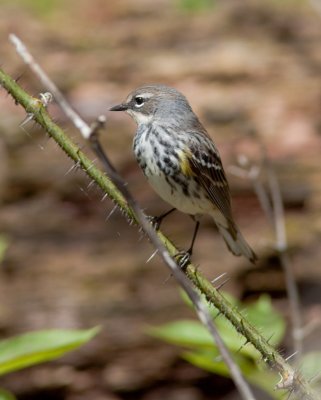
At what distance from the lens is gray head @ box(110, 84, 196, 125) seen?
13.8 feet

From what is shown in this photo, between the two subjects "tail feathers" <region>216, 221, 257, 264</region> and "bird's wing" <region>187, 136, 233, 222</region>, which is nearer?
"bird's wing" <region>187, 136, 233, 222</region>

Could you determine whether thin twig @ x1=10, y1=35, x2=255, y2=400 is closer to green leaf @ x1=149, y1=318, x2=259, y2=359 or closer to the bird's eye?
green leaf @ x1=149, y1=318, x2=259, y2=359

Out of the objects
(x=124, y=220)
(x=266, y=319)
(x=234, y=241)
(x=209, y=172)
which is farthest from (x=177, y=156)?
(x=124, y=220)

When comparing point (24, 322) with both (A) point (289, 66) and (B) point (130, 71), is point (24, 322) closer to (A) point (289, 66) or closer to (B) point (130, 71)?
(B) point (130, 71)

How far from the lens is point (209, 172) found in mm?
4133

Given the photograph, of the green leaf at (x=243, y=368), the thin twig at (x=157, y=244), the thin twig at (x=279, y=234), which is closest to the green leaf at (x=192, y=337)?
the green leaf at (x=243, y=368)

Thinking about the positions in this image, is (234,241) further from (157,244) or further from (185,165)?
(157,244)

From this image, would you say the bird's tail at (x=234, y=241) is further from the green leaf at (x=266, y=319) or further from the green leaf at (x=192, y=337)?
the green leaf at (x=192, y=337)

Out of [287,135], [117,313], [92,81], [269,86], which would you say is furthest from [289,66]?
[117,313]

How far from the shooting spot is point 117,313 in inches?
257

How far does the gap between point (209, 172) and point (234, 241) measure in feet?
1.52

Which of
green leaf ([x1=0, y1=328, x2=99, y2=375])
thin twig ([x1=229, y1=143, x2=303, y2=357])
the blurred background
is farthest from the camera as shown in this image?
the blurred background

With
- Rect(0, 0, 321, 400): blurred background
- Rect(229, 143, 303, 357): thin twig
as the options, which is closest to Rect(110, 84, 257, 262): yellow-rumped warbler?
Rect(229, 143, 303, 357): thin twig

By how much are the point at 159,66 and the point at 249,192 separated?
231 centimetres
